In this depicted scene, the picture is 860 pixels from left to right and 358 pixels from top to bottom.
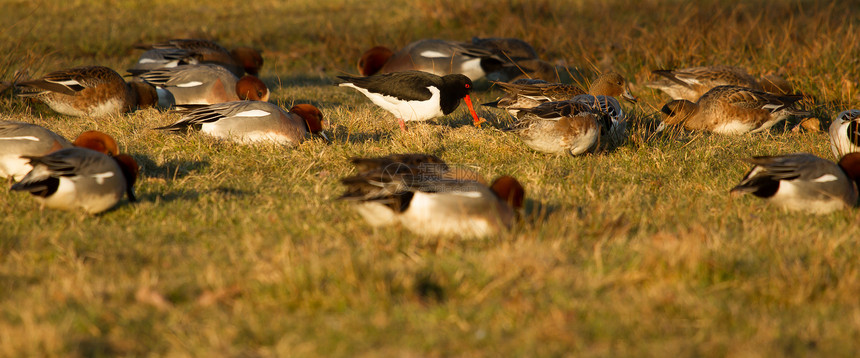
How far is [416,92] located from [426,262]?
137 inches

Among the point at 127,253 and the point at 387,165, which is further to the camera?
the point at 387,165

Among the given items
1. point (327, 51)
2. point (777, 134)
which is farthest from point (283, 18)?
point (777, 134)

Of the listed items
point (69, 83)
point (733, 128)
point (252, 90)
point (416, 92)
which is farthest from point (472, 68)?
point (69, 83)

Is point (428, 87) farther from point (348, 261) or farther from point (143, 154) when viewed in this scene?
point (348, 261)

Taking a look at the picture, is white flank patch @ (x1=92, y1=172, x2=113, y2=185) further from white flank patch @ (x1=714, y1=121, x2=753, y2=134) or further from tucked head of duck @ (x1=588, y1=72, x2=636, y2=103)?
white flank patch @ (x1=714, y1=121, x2=753, y2=134)

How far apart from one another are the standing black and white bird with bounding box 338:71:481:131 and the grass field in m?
0.19

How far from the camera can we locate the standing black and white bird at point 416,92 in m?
6.70

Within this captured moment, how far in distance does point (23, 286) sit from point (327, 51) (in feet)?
31.8

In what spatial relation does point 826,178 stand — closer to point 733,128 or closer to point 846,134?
point 846,134

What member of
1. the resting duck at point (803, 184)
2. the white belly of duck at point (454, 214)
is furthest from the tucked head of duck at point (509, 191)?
the resting duck at point (803, 184)

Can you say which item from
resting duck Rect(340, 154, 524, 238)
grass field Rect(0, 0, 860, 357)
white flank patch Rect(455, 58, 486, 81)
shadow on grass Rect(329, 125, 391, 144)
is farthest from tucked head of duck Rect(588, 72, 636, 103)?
resting duck Rect(340, 154, 524, 238)

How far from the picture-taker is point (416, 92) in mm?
6660

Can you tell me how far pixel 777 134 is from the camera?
739cm

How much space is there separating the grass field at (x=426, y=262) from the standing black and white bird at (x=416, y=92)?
0.19m
